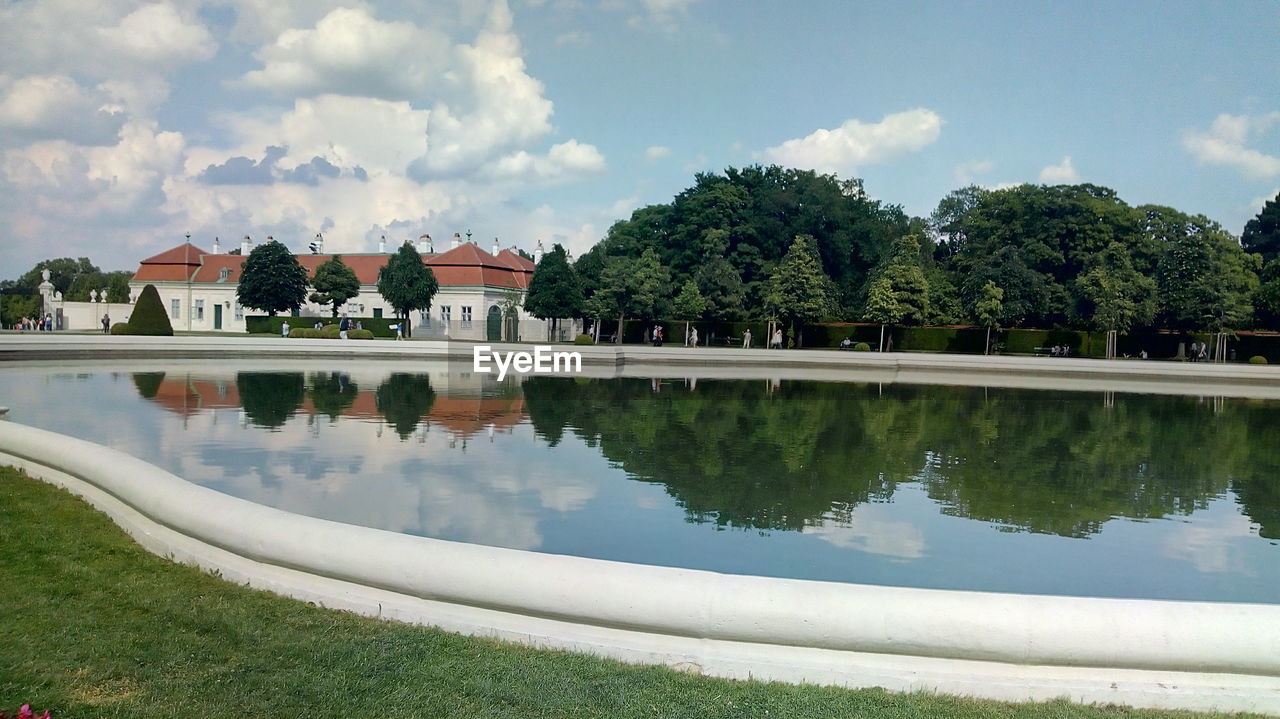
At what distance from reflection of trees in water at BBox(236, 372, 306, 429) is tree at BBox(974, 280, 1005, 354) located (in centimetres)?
3253

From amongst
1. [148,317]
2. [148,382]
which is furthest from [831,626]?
[148,317]

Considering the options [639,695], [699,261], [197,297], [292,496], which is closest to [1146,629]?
[639,695]

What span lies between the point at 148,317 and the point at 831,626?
4121cm

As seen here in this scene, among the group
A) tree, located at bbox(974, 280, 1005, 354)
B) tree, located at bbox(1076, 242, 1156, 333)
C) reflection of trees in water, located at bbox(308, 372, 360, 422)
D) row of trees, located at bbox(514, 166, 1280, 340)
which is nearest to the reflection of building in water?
reflection of trees in water, located at bbox(308, 372, 360, 422)

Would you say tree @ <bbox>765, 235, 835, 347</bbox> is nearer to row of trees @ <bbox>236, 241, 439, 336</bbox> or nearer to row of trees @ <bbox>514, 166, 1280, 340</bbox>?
row of trees @ <bbox>514, 166, 1280, 340</bbox>

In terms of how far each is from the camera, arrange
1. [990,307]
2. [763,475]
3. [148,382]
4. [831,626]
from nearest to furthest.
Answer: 1. [831,626]
2. [763,475]
3. [148,382]
4. [990,307]

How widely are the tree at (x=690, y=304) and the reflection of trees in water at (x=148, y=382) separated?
27.7 metres

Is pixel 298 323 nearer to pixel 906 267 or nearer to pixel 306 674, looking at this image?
pixel 906 267

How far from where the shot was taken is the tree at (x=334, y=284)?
5484 centimetres

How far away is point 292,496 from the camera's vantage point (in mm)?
8570

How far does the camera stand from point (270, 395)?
18.4 m

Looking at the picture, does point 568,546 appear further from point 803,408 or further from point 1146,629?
point 803,408

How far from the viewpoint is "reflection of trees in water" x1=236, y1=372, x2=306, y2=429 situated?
1468cm

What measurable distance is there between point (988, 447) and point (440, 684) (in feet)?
37.8
